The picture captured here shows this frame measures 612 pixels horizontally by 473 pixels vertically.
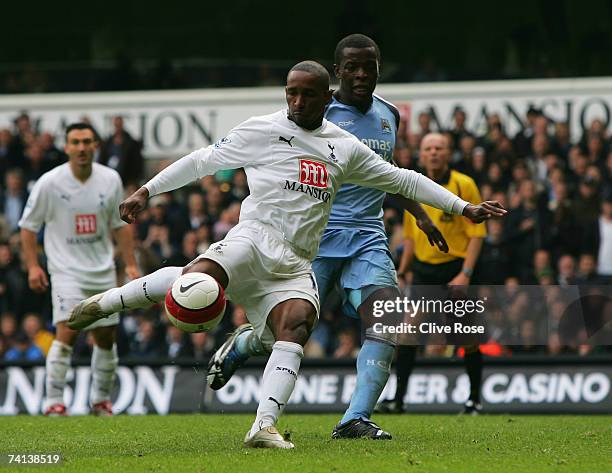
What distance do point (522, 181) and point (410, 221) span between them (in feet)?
15.8

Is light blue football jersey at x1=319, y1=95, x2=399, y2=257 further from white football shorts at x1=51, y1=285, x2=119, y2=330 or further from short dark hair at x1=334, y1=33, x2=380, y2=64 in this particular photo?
white football shorts at x1=51, y1=285, x2=119, y2=330

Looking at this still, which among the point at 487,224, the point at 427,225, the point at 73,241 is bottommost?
the point at 427,225

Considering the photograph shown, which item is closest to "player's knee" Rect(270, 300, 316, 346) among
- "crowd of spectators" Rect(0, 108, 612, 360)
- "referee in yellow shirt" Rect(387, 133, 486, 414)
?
"referee in yellow shirt" Rect(387, 133, 486, 414)

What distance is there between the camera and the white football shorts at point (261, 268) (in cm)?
758

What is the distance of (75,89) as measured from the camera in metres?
23.2

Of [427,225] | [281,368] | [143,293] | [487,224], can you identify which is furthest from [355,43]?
[487,224]

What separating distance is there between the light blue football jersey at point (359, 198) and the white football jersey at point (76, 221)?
3731 millimetres

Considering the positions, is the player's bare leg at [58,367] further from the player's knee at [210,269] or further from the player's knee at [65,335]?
the player's knee at [210,269]

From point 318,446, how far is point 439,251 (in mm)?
4736

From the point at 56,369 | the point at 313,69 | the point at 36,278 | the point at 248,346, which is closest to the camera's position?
the point at 313,69

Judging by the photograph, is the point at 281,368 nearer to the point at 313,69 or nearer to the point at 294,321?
the point at 294,321

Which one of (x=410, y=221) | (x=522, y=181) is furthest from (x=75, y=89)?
(x=410, y=221)

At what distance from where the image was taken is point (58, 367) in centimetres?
1202

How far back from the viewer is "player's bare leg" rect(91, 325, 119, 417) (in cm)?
1184
